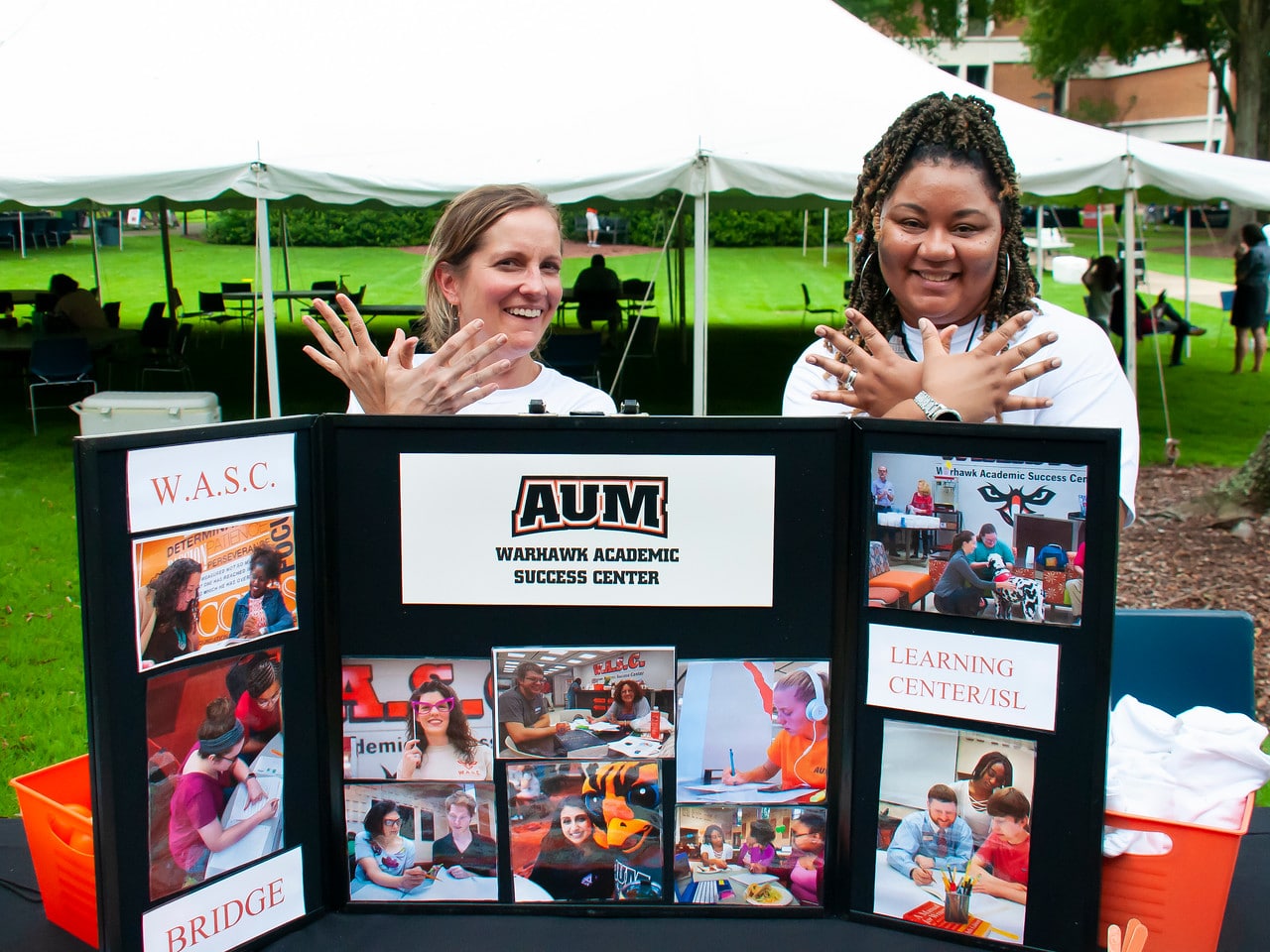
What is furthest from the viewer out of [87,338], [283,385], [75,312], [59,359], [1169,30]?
[1169,30]

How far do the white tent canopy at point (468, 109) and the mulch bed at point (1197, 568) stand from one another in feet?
9.53

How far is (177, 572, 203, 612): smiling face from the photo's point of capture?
1.27 metres

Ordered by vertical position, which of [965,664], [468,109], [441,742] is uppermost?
[468,109]

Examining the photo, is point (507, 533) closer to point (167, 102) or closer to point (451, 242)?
point (451, 242)

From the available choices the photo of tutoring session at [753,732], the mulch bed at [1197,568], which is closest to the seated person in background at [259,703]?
the photo of tutoring session at [753,732]

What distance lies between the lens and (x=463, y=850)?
139cm

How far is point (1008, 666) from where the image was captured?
51.0 inches

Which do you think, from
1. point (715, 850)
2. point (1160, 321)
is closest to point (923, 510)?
point (715, 850)

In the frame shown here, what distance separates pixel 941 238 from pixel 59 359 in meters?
10.4

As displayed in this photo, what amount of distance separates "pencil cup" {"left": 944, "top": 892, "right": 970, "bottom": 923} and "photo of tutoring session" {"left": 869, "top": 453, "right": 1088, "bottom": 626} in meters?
0.35

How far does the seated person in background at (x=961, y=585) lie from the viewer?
1281mm

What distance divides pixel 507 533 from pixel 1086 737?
0.72 m

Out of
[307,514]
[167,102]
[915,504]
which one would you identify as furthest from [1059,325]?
[167,102]

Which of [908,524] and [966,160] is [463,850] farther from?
[966,160]
